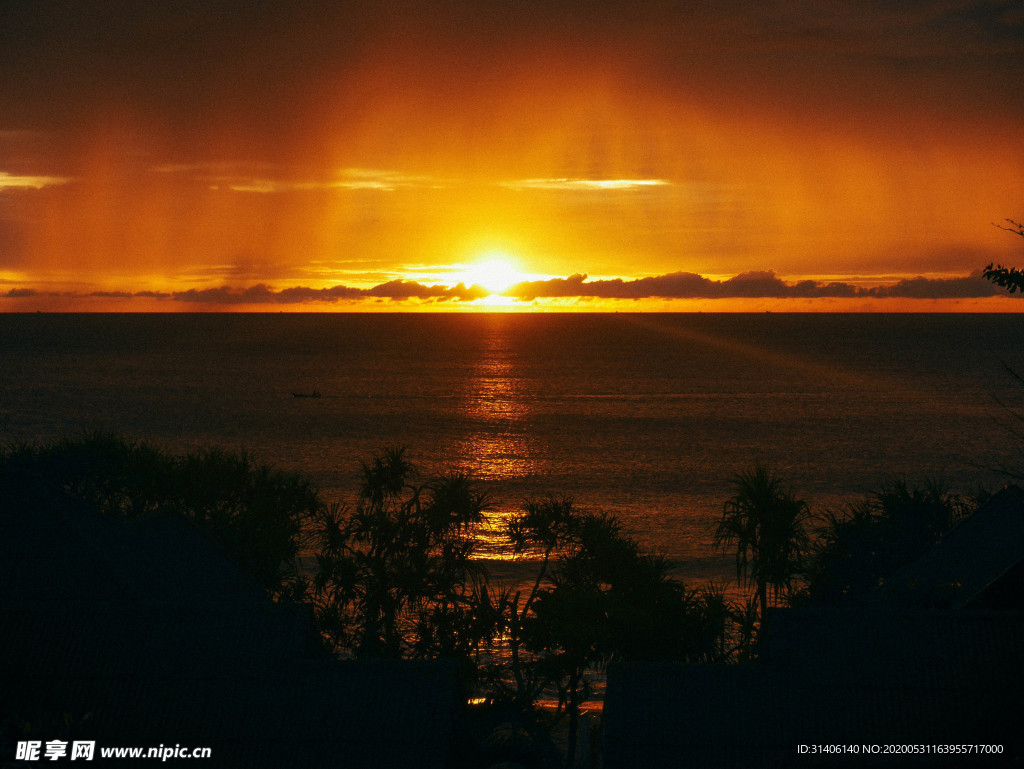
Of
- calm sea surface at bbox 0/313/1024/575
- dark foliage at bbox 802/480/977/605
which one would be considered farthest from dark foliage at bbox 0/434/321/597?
calm sea surface at bbox 0/313/1024/575

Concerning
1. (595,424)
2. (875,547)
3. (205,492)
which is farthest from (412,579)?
(595,424)

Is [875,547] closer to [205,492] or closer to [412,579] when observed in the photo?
[412,579]

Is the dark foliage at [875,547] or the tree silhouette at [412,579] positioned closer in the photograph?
the tree silhouette at [412,579]

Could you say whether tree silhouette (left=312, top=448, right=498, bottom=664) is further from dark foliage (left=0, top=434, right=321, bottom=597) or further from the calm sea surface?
the calm sea surface

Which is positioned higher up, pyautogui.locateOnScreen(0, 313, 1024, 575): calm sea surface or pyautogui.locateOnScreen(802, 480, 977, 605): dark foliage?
pyautogui.locateOnScreen(802, 480, 977, 605): dark foliage

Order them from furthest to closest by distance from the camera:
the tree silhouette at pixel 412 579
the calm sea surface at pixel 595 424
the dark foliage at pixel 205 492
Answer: the calm sea surface at pixel 595 424 → the dark foliage at pixel 205 492 → the tree silhouette at pixel 412 579

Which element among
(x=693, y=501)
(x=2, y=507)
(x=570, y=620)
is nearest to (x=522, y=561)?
(x=693, y=501)

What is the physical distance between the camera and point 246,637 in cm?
1695

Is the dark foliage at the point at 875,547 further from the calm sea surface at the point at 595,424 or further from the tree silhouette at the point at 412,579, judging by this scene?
the calm sea surface at the point at 595,424

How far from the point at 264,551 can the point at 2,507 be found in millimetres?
8445

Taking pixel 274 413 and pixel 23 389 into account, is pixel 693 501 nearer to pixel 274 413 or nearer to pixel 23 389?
pixel 274 413

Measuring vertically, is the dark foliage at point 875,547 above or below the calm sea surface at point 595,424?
above

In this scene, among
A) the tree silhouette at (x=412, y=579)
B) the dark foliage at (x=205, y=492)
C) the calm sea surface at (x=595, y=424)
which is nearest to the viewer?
the tree silhouette at (x=412, y=579)

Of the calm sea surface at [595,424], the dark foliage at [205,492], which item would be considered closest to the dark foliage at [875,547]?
the dark foliage at [205,492]
